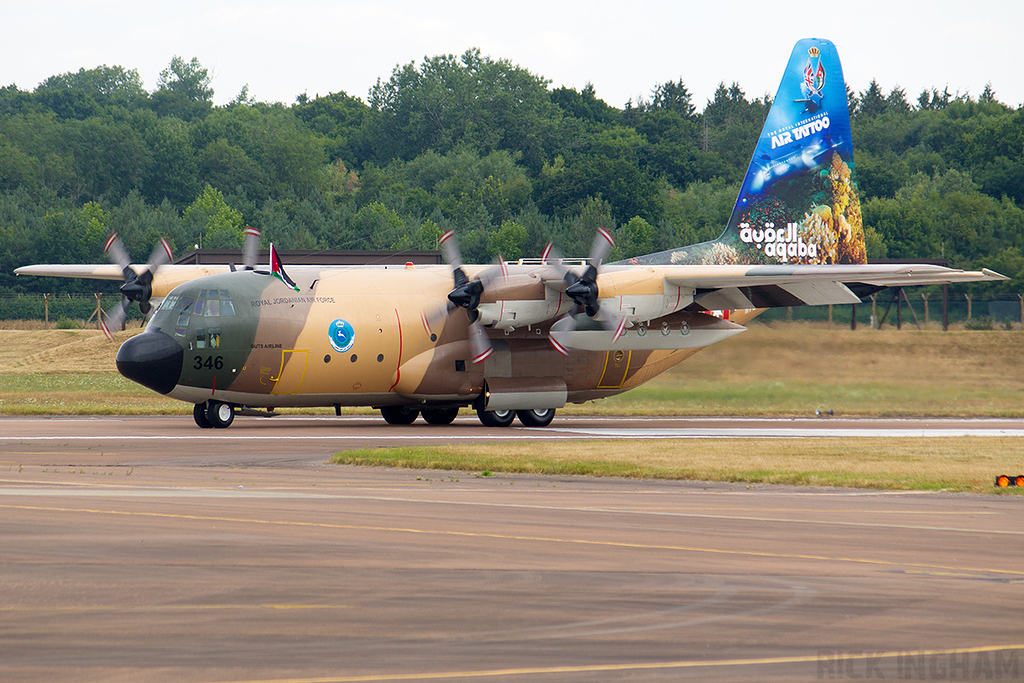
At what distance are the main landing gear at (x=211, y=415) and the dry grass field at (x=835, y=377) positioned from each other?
7678mm

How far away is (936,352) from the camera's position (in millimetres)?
34062

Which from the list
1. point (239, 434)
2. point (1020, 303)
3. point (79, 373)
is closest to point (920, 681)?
point (239, 434)

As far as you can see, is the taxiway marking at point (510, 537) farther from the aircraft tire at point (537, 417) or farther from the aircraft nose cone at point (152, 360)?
the aircraft tire at point (537, 417)

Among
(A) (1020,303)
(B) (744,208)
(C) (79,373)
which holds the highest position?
(B) (744,208)

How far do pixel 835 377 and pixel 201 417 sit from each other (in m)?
18.2

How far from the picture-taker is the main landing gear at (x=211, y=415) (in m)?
28.3

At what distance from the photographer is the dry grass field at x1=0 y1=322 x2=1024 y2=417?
3256 cm

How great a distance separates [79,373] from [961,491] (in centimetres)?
4209

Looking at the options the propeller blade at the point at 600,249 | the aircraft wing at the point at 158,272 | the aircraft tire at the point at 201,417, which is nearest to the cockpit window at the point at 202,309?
the aircraft tire at the point at 201,417

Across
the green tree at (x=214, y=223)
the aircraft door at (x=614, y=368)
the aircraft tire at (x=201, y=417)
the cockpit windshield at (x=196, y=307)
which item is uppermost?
the green tree at (x=214, y=223)

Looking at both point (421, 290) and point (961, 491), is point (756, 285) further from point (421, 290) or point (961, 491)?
point (961, 491)

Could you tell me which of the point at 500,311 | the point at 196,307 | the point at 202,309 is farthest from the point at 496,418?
the point at 196,307

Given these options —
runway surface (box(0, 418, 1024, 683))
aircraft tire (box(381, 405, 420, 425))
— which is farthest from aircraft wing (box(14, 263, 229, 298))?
runway surface (box(0, 418, 1024, 683))

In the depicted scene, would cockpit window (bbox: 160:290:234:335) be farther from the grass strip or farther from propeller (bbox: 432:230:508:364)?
the grass strip
